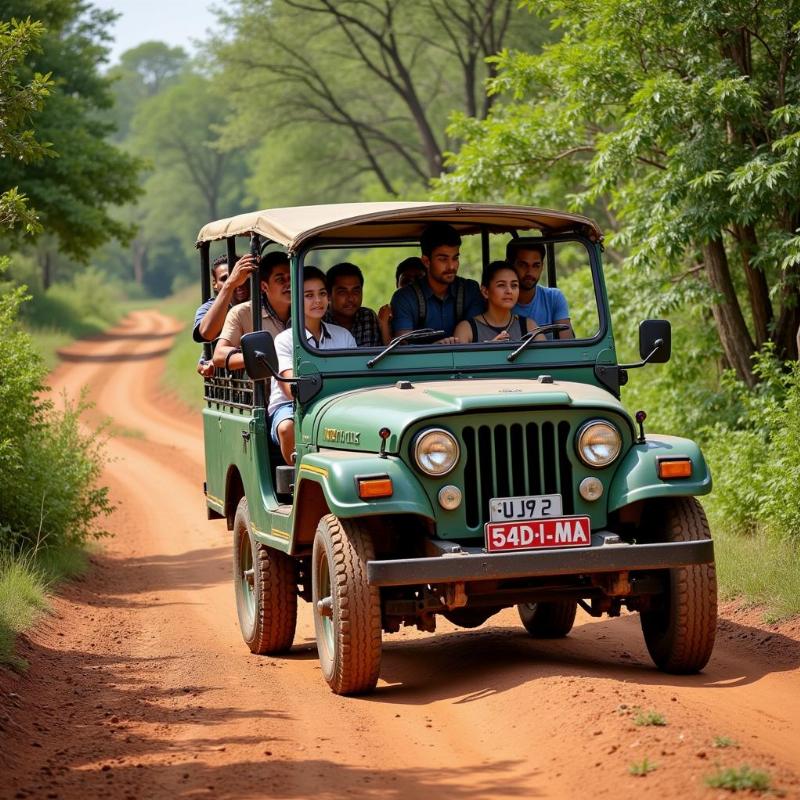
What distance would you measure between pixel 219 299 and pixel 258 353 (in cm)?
162

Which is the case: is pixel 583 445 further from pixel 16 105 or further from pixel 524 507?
pixel 16 105

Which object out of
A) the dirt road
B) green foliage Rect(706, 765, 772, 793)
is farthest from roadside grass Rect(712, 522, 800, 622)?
green foliage Rect(706, 765, 772, 793)

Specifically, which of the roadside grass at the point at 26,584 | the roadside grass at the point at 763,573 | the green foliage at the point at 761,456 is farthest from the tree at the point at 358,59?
the roadside grass at the point at 763,573

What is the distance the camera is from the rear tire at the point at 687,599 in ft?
22.8

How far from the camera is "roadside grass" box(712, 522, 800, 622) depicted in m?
8.76

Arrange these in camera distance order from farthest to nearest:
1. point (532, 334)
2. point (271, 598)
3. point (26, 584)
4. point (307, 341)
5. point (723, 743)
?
point (26, 584) → point (271, 598) → point (532, 334) → point (307, 341) → point (723, 743)

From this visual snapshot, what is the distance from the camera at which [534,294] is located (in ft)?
27.5

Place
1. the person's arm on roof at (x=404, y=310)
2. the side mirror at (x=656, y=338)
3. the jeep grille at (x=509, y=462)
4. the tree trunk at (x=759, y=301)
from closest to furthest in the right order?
1. the jeep grille at (x=509, y=462)
2. the side mirror at (x=656, y=338)
3. the person's arm on roof at (x=404, y=310)
4. the tree trunk at (x=759, y=301)

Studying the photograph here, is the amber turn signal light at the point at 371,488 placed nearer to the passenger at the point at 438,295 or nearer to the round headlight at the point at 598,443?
the round headlight at the point at 598,443

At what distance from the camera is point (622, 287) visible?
14.3 metres

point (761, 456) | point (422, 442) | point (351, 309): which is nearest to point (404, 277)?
point (351, 309)

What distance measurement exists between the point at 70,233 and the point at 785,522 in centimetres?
1824

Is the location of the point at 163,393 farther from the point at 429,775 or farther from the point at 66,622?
the point at 429,775

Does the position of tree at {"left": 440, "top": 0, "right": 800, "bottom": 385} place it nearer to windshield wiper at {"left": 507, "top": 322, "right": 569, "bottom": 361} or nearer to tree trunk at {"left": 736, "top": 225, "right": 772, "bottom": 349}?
tree trunk at {"left": 736, "top": 225, "right": 772, "bottom": 349}
